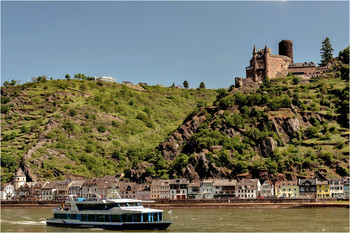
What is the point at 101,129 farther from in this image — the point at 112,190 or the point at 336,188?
the point at 336,188

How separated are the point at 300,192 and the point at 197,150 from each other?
32.9m

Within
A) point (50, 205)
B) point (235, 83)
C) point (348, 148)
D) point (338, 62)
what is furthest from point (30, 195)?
point (338, 62)

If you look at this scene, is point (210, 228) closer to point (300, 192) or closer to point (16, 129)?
point (300, 192)

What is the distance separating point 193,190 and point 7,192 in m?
64.6

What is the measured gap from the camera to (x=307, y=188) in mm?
117812

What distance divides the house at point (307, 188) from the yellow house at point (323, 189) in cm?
98

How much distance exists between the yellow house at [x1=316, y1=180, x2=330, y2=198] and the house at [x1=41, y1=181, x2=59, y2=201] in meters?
79.2

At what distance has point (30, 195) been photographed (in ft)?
495

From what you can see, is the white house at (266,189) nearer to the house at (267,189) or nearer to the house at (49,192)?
the house at (267,189)

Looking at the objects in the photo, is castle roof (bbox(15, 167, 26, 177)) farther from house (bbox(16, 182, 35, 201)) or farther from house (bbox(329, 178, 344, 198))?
house (bbox(329, 178, 344, 198))

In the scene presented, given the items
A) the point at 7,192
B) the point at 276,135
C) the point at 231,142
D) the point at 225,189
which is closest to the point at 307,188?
the point at 225,189

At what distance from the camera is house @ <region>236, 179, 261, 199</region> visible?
→ 121m

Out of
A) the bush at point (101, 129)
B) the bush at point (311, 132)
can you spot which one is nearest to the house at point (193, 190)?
the bush at point (311, 132)

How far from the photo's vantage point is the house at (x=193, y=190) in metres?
128
